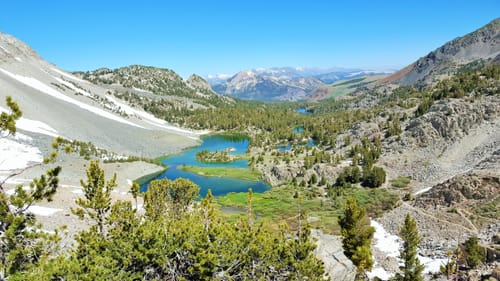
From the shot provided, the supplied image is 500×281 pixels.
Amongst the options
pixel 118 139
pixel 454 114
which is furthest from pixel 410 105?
pixel 118 139

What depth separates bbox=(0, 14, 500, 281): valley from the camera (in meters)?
17.3

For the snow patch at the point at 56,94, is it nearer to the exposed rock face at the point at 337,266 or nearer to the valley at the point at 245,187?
the valley at the point at 245,187

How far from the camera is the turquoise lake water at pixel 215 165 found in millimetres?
64500

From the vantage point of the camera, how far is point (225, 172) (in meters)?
76.3

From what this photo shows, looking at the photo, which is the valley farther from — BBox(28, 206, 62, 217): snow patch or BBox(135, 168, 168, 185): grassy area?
BBox(135, 168, 168, 185): grassy area

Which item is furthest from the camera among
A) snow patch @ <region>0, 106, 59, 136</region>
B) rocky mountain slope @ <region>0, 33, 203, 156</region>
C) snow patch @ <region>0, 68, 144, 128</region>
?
snow patch @ <region>0, 68, 144, 128</region>

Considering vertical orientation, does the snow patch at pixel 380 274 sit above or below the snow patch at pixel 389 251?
below

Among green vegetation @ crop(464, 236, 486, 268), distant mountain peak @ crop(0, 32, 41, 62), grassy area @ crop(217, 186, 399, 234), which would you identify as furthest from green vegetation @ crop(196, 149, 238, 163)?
distant mountain peak @ crop(0, 32, 41, 62)

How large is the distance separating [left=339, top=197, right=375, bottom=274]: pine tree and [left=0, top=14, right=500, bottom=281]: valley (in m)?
0.36

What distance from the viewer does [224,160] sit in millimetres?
89688

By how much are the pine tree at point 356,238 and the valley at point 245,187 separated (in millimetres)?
364

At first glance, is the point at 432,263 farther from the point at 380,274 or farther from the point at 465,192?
the point at 465,192

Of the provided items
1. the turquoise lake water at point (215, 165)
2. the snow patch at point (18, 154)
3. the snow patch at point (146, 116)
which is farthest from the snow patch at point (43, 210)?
the snow patch at point (146, 116)

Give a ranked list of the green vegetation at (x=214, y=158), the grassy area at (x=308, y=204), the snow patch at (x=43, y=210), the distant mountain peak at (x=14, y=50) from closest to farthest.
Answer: the snow patch at (x=43, y=210) → the grassy area at (x=308, y=204) → the green vegetation at (x=214, y=158) → the distant mountain peak at (x=14, y=50)
